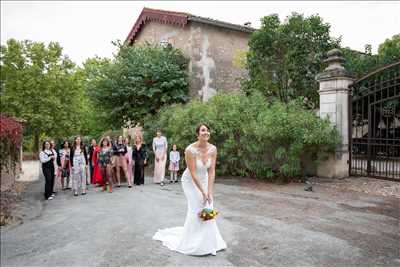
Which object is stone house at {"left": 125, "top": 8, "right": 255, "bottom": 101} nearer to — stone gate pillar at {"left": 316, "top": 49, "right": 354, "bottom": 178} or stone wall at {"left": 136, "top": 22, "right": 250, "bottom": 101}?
stone wall at {"left": 136, "top": 22, "right": 250, "bottom": 101}

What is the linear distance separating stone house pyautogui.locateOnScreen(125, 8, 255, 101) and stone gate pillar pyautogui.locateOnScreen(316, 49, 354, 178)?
630 centimetres

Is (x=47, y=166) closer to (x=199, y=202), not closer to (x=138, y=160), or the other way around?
(x=138, y=160)

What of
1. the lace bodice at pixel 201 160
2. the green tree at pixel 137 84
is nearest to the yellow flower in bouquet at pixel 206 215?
the lace bodice at pixel 201 160

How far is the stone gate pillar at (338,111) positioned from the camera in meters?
10.6

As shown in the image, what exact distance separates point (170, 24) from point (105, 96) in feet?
21.2

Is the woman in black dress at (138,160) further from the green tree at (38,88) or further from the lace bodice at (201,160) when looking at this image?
the green tree at (38,88)

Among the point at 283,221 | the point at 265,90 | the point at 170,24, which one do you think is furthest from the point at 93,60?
the point at 283,221

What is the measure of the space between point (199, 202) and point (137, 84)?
11.8m

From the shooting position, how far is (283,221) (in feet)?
20.4

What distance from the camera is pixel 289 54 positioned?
1339cm

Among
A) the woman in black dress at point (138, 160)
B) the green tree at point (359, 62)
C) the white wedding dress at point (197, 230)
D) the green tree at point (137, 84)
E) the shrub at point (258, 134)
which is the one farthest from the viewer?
the green tree at point (137, 84)

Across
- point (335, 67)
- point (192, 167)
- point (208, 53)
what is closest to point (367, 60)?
point (335, 67)

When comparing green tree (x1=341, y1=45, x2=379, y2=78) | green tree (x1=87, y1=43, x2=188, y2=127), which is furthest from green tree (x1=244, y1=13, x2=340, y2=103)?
green tree (x1=87, y1=43, x2=188, y2=127)

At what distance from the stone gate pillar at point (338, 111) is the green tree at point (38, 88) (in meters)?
21.4
